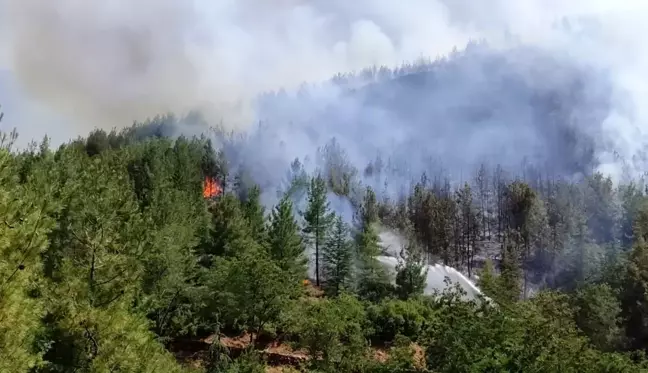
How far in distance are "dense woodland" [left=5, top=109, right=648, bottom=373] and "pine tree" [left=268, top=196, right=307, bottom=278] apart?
14 centimetres

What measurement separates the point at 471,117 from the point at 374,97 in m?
32.9

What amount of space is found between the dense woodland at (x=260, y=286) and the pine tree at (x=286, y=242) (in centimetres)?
14

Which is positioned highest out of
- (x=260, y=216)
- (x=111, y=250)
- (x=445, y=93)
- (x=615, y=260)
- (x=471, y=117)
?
(x=445, y=93)

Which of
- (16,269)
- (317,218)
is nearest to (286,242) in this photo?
(317,218)

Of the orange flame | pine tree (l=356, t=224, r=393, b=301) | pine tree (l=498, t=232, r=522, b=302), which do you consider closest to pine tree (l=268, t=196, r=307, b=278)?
pine tree (l=356, t=224, r=393, b=301)

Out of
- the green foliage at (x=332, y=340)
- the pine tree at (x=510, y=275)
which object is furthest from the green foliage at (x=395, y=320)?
the green foliage at (x=332, y=340)

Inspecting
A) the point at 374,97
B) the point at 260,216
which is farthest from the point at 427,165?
the point at 260,216

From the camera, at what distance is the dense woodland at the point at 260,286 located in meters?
12.0

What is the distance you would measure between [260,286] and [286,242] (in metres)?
12.6

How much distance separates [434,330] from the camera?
18.9 meters

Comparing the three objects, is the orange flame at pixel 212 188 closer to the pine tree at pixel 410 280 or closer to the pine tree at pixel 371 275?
the pine tree at pixel 371 275

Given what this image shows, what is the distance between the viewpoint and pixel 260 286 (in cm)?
2545

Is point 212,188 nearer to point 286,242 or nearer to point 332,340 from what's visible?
point 286,242

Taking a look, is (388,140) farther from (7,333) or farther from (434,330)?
(7,333)
